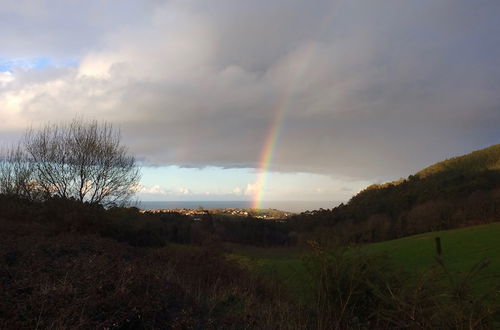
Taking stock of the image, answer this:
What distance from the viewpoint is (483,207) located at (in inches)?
2911

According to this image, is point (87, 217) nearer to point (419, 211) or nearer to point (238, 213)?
point (238, 213)

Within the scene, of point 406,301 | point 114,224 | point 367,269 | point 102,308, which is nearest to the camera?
point 102,308

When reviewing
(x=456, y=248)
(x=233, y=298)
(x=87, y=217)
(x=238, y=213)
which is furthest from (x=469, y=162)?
(x=233, y=298)

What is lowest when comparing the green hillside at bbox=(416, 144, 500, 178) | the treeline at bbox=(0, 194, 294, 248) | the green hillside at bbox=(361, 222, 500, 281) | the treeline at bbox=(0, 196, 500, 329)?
the green hillside at bbox=(361, 222, 500, 281)

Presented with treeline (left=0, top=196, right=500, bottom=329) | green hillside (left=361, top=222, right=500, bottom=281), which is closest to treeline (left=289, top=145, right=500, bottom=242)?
green hillside (left=361, top=222, right=500, bottom=281)

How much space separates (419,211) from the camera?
79250mm

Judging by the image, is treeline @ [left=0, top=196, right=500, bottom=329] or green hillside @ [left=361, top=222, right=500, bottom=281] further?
green hillside @ [left=361, top=222, right=500, bottom=281]

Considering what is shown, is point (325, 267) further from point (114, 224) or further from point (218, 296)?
point (114, 224)

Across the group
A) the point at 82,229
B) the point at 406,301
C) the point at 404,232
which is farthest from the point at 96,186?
the point at 404,232

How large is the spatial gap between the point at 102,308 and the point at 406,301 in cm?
491

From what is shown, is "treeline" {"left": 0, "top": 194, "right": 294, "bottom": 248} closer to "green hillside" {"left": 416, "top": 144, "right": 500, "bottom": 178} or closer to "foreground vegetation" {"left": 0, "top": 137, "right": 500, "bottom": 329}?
"foreground vegetation" {"left": 0, "top": 137, "right": 500, "bottom": 329}

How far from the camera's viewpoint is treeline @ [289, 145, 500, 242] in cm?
7425

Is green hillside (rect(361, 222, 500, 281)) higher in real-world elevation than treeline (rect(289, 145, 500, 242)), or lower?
Result: lower

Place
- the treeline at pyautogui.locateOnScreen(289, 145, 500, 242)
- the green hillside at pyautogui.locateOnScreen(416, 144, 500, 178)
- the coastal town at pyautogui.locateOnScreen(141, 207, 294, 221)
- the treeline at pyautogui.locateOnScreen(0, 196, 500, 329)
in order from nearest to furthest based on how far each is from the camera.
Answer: the treeline at pyautogui.locateOnScreen(0, 196, 500, 329)
the coastal town at pyautogui.locateOnScreen(141, 207, 294, 221)
the treeline at pyautogui.locateOnScreen(289, 145, 500, 242)
the green hillside at pyautogui.locateOnScreen(416, 144, 500, 178)
